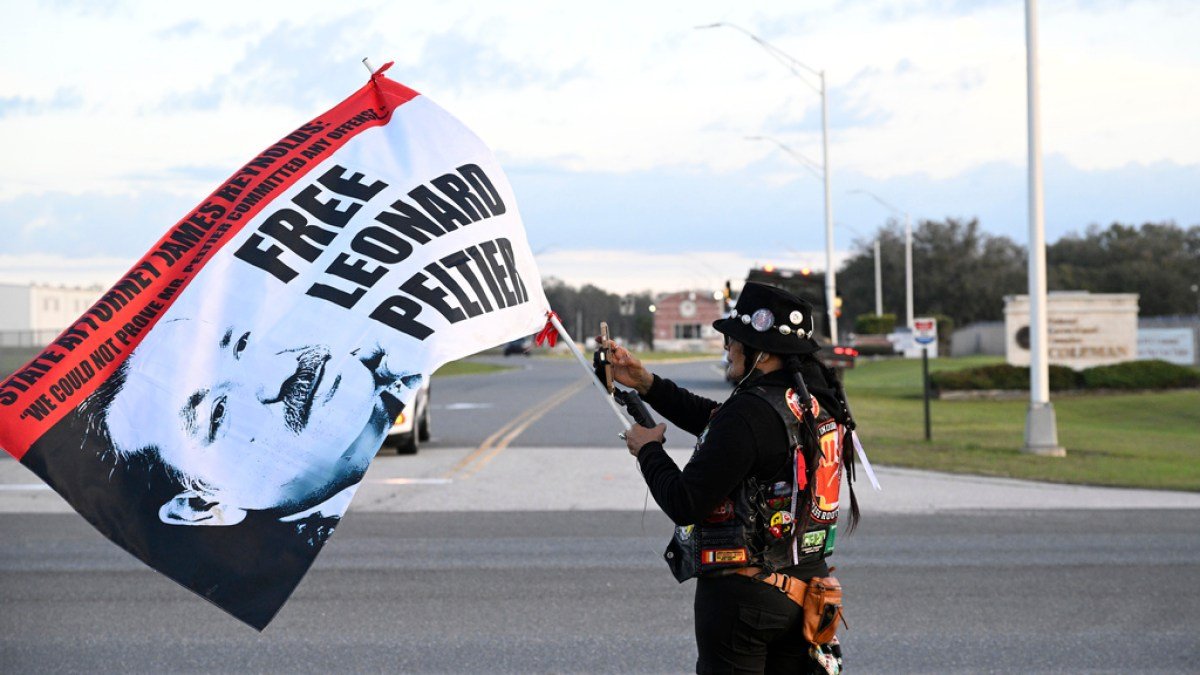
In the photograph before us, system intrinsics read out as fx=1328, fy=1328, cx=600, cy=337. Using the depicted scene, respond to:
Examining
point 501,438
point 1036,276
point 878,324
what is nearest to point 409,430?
point 501,438

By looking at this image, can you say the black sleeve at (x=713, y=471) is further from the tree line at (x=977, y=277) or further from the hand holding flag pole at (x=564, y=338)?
the tree line at (x=977, y=277)

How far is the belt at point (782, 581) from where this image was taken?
405cm

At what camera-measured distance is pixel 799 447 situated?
13.2ft

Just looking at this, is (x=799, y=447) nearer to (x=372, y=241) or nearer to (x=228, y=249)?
(x=372, y=241)

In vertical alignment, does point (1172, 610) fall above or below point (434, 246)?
below

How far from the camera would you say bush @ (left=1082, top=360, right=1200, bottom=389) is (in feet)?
100

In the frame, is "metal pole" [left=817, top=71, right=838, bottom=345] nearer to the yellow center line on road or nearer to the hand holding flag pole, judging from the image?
the yellow center line on road

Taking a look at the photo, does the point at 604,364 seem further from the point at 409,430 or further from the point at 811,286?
the point at 811,286

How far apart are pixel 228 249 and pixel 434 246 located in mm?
642

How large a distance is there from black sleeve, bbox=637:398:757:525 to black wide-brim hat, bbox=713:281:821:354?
0.85ft

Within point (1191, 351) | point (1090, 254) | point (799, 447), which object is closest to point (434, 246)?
point (799, 447)

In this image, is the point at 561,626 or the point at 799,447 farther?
the point at 561,626

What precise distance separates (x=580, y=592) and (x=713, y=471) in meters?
4.79

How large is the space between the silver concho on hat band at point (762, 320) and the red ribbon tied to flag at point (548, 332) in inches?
31.7
